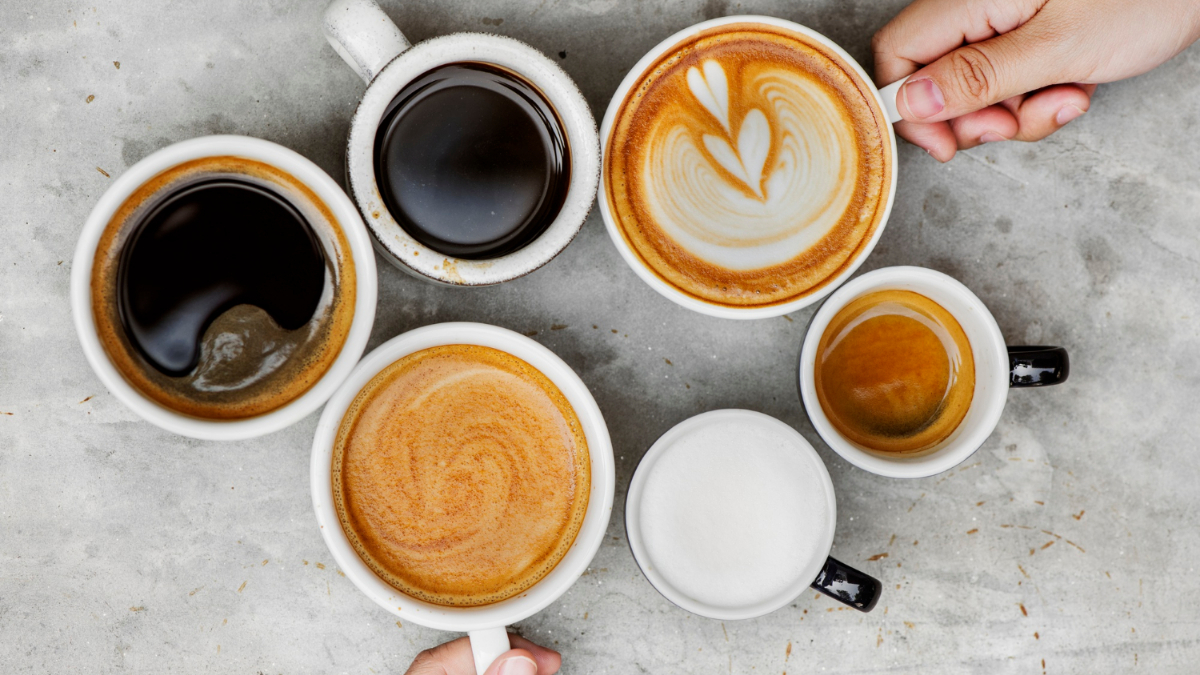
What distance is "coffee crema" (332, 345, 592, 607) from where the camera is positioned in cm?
129

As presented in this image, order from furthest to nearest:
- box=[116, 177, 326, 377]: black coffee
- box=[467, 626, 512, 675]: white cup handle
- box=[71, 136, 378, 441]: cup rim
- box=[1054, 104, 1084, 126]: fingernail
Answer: box=[1054, 104, 1084, 126]: fingernail, box=[467, 626, 512, 675]: white cup handle, box=[116, 177, 326, 377]: black coffee, box=[71, 136, 378, 441]: cup rim

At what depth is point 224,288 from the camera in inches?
45.8

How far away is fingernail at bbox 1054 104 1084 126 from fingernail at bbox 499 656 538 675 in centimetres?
141

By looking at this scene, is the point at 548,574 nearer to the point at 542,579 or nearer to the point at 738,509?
the point at 542,579

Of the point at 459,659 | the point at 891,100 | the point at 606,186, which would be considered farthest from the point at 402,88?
the point at 459,659

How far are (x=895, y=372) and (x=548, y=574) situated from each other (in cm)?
75

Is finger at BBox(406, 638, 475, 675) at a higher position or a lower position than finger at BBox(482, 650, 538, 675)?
lower

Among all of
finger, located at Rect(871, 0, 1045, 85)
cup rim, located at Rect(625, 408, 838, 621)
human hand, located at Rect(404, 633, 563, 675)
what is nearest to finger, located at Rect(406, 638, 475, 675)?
human hand, located at Rect(404, 633, 563, 675)

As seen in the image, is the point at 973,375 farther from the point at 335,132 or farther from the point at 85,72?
the point at 85,72

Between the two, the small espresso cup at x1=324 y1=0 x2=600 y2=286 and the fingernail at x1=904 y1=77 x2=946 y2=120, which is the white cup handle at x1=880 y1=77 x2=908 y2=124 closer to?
the fingernail at x1=904 y1=77 x2=946 y2=120

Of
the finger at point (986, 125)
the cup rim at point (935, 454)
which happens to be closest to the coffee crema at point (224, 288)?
the cup rim at point (935, 454)

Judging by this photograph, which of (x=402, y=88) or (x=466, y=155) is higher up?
(x=402, y=88)

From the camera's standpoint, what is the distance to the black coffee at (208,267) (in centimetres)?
113

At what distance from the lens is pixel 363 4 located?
1103 mm
